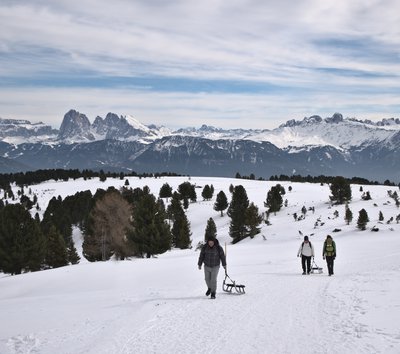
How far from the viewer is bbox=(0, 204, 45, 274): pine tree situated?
1854 inches

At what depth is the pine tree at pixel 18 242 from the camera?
47094mm

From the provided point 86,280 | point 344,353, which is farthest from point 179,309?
point 86,280

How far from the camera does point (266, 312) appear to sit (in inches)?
557

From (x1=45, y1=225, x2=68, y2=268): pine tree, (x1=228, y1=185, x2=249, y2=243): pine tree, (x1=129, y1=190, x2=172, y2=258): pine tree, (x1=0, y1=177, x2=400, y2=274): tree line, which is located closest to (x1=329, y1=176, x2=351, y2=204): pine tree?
(x1=0, y1=177, x2=400, y2=274): tree line

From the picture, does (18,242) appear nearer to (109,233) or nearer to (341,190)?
(109,233)

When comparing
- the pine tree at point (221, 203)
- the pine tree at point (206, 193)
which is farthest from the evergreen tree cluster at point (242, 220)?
the pine tree at point (206, 193)

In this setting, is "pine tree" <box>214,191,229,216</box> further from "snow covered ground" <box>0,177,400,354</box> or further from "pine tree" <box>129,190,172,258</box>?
"snow covered ground" <box>0,177,400,354</box>

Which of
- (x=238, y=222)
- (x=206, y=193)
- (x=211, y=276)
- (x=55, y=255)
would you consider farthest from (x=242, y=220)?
(x=211, y=276)

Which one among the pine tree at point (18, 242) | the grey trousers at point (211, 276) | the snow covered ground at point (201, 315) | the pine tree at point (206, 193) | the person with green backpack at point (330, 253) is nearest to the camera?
the snow covered ground at point (201, 315)

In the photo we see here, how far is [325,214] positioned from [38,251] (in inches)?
2013

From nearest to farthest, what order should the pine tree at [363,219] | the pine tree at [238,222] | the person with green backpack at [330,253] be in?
1. the person with green backpack at [330,253]
2. the pine tree at [363,219]
3. the pine tree at [238,222]

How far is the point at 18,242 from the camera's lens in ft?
156

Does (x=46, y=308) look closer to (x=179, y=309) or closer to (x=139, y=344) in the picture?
(x=179, y=309)

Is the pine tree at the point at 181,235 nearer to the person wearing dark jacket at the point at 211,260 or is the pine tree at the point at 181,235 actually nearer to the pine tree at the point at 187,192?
the person wearing dark jacket at the point at 211,260
